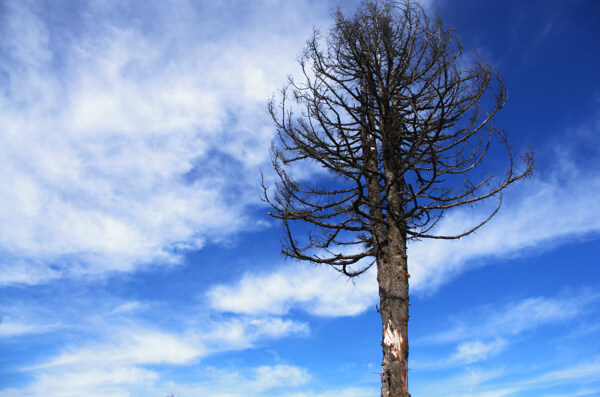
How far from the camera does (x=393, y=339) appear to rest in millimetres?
5301

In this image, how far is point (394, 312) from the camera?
5.50 metres

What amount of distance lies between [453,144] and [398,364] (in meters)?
3.78

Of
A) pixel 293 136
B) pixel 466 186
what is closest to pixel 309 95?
pixel 293 136

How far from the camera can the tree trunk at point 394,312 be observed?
199 inches

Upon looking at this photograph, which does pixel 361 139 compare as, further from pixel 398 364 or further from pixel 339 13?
pixel 398 364

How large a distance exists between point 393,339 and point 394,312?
373 millimetres

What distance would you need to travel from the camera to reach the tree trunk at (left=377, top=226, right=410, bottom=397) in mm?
5051

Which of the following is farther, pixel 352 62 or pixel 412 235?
pixel 352 62

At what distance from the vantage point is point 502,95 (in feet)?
21.1

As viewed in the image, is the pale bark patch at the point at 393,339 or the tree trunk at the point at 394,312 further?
the pale bark patch at the point at 393,339

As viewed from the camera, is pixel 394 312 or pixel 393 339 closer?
pixel 393 339

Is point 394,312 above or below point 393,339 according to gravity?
above

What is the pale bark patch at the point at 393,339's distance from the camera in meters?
5.20

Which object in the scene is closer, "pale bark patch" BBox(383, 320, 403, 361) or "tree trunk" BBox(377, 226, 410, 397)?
"tree trunk" BBox(377, 226, 410, 397)
